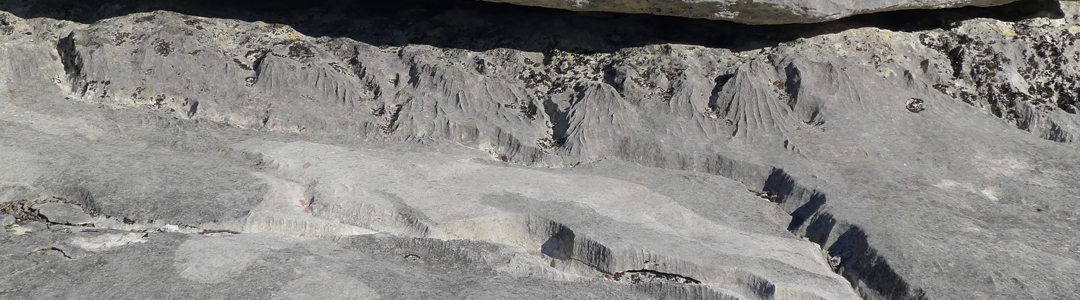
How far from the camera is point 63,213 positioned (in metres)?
3.99

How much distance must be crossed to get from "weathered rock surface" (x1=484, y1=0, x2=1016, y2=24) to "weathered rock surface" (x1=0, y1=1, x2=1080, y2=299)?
0.39 m

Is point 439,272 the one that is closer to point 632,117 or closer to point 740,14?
point 632,117

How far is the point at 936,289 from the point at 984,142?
6.22 ft

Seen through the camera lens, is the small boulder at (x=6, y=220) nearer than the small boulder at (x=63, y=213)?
Yes

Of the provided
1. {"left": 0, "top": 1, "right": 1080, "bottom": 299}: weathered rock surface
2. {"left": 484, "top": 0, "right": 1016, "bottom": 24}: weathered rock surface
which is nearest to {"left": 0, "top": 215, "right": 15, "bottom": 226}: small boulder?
{"left": 0, "top": 1, "right": 1080, "bottom": 299}: weathered rock surface

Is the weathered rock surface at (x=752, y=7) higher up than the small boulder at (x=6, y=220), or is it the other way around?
the weathered rock surface at (x=752, y=7)

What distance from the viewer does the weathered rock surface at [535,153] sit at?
12.3 feet

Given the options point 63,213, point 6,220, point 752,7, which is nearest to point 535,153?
point 752,7

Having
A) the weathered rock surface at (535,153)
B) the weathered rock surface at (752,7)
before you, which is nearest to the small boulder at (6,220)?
the weathered rock surface at (535,153)

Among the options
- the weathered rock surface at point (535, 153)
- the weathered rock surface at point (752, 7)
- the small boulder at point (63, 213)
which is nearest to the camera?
the weathered rock surface at point (535, 153)

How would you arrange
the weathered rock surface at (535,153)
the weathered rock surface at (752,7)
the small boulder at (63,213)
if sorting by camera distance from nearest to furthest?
the weathered rock surface at (535,153)
the small boulder at (63,213)
the weathered rock surface at (752,7)

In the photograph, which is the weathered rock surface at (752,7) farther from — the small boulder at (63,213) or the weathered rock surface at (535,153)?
the small boulder at (63,213)

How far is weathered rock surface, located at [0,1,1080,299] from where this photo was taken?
376cm

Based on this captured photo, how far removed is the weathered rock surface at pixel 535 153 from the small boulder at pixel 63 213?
0.36ft
